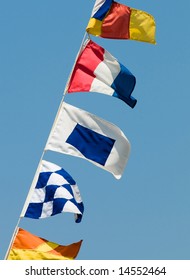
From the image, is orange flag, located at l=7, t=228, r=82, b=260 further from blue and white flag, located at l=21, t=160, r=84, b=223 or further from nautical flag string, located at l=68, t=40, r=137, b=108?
nautical flag string, located at l=68, t=40, r=137, b=108

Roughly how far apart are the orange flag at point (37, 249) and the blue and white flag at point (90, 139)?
8.59 feet

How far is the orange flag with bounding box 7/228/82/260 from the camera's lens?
103ft

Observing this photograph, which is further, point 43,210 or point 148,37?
point 148,37

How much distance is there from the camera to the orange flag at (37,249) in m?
31.4

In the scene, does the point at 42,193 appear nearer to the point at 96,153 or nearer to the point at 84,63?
the point at 96,153

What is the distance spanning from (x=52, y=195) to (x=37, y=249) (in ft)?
5.38

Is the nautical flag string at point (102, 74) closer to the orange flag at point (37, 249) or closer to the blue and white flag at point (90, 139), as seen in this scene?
the blue and white flag at point (90, 139)

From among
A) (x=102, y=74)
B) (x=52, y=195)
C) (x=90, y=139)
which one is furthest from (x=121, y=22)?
(x=52, y=195)

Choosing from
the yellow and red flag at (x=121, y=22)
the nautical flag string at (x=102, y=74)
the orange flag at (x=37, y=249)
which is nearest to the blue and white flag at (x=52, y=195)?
the orange flag at (x=37, y=249)

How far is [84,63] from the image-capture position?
110 feet

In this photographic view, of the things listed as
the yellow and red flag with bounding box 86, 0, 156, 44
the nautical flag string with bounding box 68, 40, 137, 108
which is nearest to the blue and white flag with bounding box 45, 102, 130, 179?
the nautical flag string with bounding box 68, 40, 137, 108
